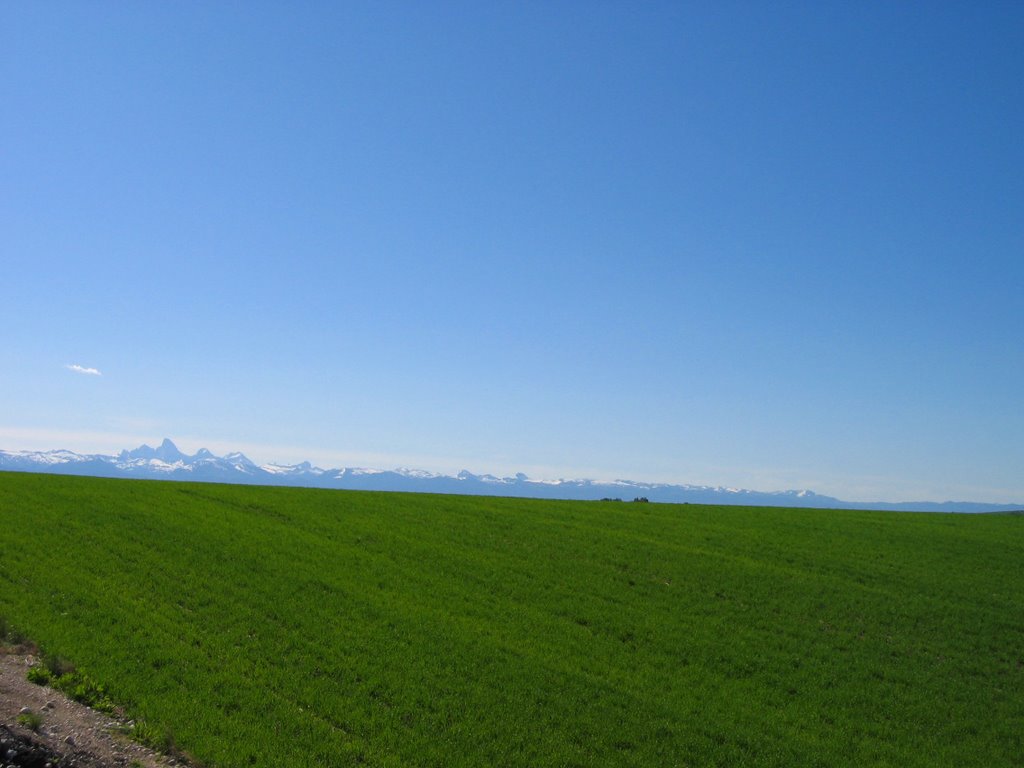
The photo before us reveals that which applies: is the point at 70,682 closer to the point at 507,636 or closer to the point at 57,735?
the point at 57,735

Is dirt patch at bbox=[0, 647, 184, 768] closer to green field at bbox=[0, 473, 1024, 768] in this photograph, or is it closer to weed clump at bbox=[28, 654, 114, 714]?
weed clump at bbox=[28, 654, 114, 714]

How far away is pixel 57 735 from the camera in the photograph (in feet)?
48.5

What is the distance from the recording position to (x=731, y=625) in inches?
1121

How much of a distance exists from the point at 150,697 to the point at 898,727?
23.3 metres

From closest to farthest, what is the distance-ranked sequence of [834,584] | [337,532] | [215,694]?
[215,694], [834,584], [337,532]

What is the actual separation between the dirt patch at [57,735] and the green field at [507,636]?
1.10 metres

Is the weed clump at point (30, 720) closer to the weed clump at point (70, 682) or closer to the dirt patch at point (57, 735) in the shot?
the dirt patch at point (57, 735)

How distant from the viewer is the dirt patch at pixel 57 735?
13573 millimetres

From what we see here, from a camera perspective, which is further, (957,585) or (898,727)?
(957,585)

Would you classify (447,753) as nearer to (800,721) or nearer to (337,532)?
(800,721)

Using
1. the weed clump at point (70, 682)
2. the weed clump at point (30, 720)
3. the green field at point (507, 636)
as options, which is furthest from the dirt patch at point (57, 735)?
the green field at point (507, 636)

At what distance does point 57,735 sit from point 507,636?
48.0 ft

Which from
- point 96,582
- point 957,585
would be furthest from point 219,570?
point 957,585

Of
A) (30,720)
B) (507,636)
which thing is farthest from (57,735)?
(507,636)
